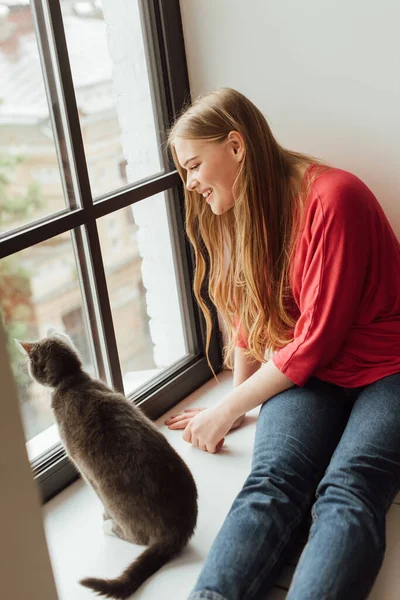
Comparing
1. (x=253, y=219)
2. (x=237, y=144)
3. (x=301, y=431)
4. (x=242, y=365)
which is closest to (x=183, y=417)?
(x=242, y=365)

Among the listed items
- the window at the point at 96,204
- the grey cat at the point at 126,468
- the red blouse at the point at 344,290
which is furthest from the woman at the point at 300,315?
the window at the point at 96,204

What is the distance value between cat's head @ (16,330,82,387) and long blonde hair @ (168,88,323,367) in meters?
0.43

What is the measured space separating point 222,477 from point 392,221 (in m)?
0.71

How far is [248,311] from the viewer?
5.36ft

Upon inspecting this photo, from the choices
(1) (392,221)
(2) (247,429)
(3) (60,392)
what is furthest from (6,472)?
(1) (392,221)

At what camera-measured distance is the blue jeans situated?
1122 millimetres

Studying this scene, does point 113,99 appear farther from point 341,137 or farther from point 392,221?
point 392,221

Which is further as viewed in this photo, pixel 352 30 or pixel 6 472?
pixel 352 30

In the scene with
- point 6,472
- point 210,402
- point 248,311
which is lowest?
point 210,402

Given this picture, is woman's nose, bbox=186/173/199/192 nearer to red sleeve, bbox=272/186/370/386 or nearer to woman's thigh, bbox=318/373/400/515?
red sleeve, bbox=272/186/370/386

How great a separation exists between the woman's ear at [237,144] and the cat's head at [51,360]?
514mm

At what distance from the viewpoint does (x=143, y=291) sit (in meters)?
1.90

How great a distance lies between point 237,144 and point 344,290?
1.20 ft

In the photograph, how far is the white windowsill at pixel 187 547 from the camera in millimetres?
1280
